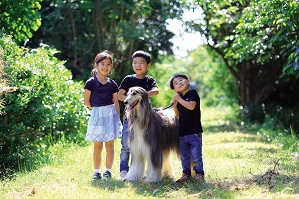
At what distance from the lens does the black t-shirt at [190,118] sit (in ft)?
24.8

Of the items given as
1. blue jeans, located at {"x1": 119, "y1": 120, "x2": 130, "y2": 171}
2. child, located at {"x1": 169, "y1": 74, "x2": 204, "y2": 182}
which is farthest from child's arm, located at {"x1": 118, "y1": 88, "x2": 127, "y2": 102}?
child, located at {"x1": 169, "y1": 74, "x2": 204, "y2": 182}

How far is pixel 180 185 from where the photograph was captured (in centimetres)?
722

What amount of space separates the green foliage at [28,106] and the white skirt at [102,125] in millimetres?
1468

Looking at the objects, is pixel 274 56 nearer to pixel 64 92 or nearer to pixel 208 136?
pixel 208 136

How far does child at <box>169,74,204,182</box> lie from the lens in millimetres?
7496

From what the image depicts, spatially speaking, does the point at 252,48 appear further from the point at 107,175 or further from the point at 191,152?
the point at 107,175

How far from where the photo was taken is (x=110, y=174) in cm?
798

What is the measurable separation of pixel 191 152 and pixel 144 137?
74 centimetres

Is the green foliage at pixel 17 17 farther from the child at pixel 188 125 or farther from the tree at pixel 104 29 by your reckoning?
the child at pixel 188 125

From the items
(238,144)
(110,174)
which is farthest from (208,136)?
(110,174)

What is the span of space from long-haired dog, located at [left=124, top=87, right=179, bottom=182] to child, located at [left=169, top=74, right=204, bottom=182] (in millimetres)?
268

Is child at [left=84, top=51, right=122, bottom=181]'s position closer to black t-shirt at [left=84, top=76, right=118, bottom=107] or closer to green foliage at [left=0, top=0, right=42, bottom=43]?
black t-shirt at [left=84, top=76, right=118, bottom=107]

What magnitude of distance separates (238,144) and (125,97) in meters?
5.27

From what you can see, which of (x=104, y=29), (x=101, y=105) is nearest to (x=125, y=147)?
(x=101, y=105)
